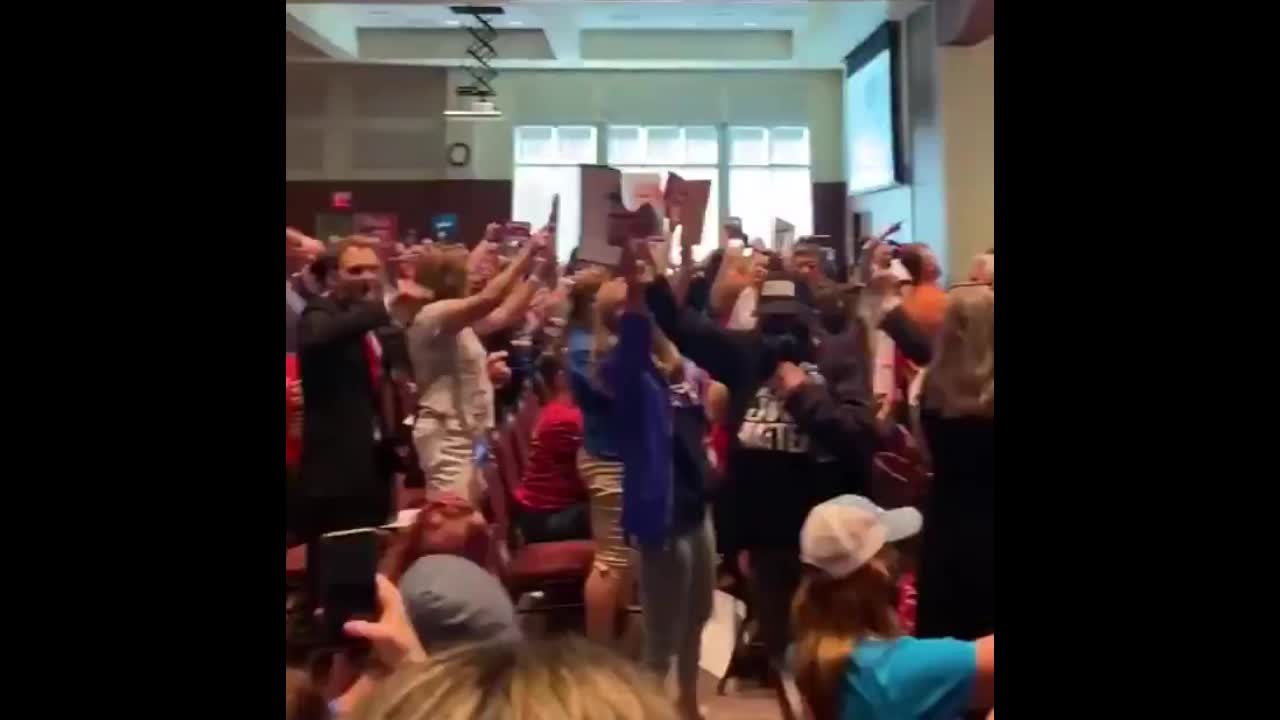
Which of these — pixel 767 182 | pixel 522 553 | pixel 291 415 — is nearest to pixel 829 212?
pixel 767 182

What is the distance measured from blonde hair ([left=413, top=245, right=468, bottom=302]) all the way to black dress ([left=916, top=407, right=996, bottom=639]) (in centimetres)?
56

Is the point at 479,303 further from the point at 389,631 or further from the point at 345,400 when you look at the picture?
the point at 389,631

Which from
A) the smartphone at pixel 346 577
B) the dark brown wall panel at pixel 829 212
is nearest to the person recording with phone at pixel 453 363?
the smartphone at pixel 346 577

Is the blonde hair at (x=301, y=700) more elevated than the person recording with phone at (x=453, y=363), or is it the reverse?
the person recording with phone at (x=453, y=363)

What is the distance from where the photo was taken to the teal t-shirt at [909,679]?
130 cm

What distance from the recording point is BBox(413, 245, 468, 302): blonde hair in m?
1.34

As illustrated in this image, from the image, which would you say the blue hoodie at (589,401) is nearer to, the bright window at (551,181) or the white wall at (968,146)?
the bright window at (551,181)

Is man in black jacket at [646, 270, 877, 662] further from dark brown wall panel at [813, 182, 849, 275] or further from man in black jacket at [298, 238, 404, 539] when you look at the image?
man in black jacket at [298, 238, 404, 539]

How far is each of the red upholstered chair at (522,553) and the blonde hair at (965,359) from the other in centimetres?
44

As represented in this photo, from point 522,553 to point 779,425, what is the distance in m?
0.33

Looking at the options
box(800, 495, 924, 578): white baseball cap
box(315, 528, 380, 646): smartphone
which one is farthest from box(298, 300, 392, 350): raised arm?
box(800, 495, 924, 578): white baseball cap
